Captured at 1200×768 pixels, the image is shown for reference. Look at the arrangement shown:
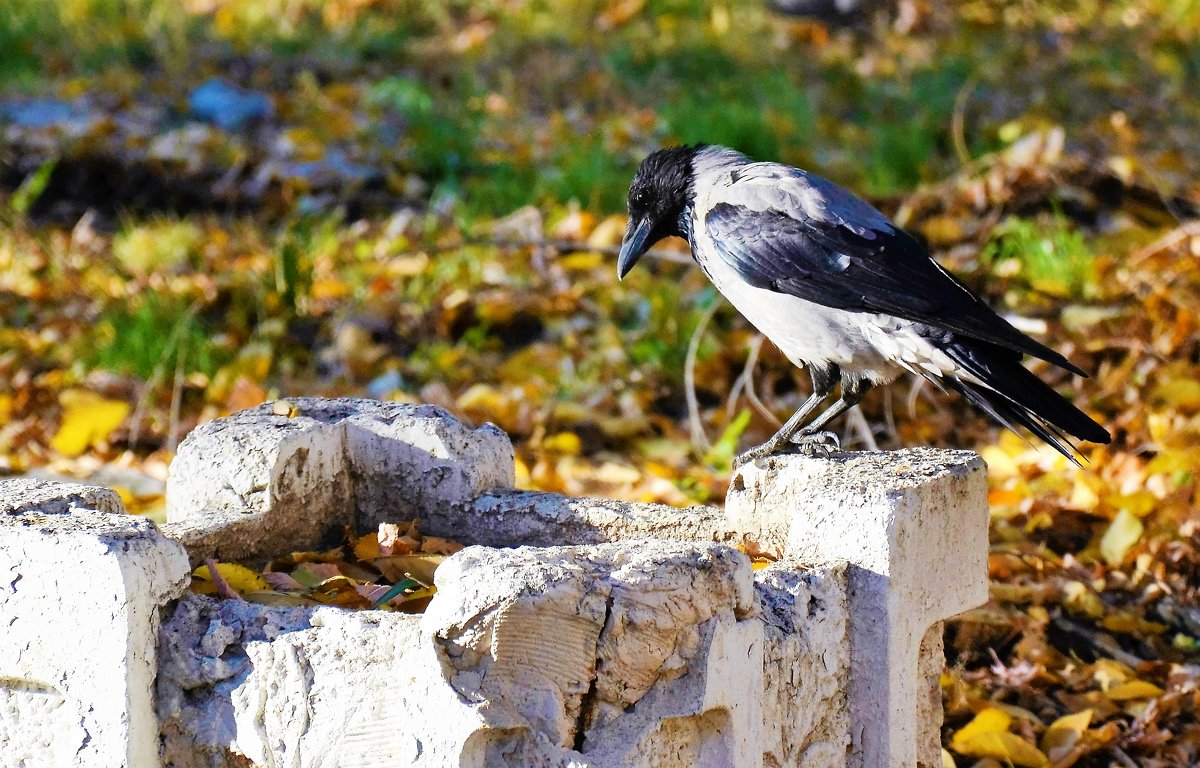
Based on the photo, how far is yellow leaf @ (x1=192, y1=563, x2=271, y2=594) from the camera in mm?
2551

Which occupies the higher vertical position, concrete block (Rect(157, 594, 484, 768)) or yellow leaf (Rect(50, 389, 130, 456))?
concrete block (Rect(157, 594, 484, 768))

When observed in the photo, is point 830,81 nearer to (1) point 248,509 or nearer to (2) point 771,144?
(2) point 771,144

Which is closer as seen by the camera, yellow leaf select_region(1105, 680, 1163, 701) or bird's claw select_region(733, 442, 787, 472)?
bird's claw select_region(733, 442, 787, 472)

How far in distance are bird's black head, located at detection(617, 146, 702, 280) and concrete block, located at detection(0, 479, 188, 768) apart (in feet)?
4.94

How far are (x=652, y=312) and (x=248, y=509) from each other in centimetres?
328

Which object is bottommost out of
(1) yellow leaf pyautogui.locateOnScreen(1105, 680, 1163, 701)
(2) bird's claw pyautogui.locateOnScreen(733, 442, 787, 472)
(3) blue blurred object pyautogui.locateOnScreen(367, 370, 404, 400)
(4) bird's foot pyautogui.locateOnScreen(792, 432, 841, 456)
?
(3) blue blurred object pyautogui.locateOnScreen(367, 370, 404, 400)

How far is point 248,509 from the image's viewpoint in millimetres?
2812

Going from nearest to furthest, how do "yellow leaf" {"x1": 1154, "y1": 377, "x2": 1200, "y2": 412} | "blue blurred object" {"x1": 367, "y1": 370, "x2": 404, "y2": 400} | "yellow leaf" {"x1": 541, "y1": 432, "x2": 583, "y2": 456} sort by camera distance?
"yellow leaf" {"x1": 1154, "y1": 377, "x2": 1200, "y2": 412}
"yellow leaf" {"x1": 541, "y1": 432, "x2": 583, "y2": 456}
"blue blurred object" {"x1": 367, "y1": 370, "x2": 404, "y2": 400}

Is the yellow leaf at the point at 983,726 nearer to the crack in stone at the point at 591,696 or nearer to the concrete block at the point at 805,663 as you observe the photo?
the concrete block at the point at 805,663

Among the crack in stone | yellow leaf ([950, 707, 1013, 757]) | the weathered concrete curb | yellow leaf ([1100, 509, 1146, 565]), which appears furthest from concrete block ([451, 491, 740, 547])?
yellow leaf ([1100, 509, 1146, 565])

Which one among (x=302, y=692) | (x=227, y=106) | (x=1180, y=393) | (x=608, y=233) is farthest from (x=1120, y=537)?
(x=227, y=106)

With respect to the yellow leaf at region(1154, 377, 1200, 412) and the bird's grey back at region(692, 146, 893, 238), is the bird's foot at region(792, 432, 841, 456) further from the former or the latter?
the yellow leaf at region(1154, 377, 1200, 412)

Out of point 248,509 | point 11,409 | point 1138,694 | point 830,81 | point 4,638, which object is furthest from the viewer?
point 830,81

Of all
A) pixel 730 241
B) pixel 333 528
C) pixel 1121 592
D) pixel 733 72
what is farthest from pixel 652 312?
pixel 733 72
